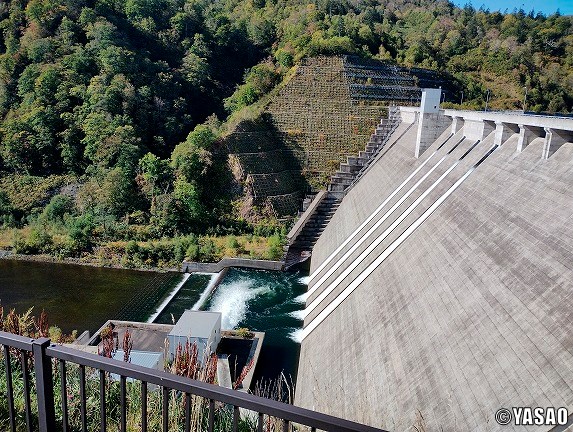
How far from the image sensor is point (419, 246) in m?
10.9

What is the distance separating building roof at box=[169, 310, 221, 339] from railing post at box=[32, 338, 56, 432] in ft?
31.3

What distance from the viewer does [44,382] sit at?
8.02 ft

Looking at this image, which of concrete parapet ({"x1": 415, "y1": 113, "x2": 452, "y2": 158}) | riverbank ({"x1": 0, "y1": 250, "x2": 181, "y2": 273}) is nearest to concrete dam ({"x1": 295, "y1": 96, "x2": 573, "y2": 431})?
concrete parapet ({"x1": 415, "y1": 113, "x2": 452, "y2": 158})

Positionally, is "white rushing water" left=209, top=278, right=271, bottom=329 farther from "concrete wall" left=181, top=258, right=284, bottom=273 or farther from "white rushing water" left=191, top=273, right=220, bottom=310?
"concrete wall" left=181, top=258, right=284, bottom=273

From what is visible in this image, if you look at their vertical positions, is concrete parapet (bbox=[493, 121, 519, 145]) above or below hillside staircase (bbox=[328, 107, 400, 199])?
above

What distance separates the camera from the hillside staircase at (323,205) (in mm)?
21297

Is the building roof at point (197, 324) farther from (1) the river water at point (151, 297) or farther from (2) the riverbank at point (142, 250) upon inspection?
(2) the riverbank at point (142, 250)

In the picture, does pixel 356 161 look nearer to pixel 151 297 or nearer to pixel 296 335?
pixel 296 335

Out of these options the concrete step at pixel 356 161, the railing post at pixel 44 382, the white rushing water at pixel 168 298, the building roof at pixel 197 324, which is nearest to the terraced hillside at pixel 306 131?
the concrete step at pixel 356 161

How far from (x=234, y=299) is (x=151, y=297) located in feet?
10.9

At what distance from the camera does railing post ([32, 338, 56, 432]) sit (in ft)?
7.74

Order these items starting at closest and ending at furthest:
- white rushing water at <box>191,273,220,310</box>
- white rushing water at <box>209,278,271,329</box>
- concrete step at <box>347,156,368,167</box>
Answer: white rushing water at <box>209,278,271,329</box>
white rushing water at <box>191,273,220,310</box>
concrete step at <box>347,156,368,167</box>

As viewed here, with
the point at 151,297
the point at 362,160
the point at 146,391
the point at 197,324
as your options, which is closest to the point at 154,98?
the point at 362,160

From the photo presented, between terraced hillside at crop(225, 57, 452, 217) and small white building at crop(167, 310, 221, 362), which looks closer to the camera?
small white building at crop(167, 310, 221, 362)
